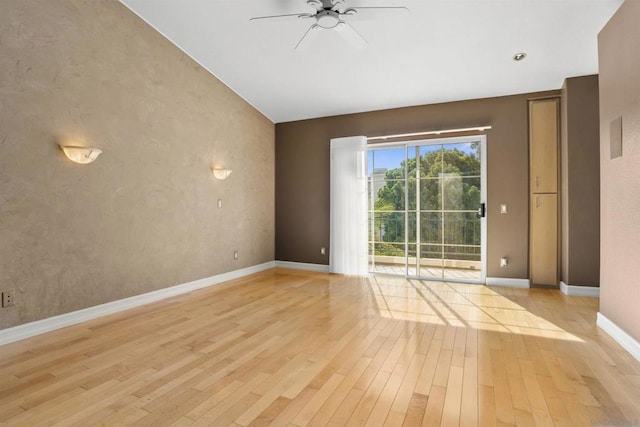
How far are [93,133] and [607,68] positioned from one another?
522 centimetres

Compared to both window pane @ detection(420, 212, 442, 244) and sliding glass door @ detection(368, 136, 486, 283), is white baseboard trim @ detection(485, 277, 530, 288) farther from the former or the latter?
window pane @ detection(420, 212, 442, 244)

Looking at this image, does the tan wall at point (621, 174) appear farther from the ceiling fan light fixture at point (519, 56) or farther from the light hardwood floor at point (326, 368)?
the ceiling fan light fixture at point (519, 56)

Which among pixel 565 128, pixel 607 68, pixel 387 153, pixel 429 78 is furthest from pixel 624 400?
pixel 387 153

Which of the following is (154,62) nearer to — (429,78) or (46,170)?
(46,170)

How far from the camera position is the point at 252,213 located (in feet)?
19.5

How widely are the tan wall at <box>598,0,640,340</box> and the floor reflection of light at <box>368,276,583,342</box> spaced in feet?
1.76

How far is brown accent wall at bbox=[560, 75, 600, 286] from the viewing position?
4320 millimetres

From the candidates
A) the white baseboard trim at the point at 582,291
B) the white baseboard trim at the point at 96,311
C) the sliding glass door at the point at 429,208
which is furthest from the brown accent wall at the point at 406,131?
the white baseboard trim at the point at 96,311

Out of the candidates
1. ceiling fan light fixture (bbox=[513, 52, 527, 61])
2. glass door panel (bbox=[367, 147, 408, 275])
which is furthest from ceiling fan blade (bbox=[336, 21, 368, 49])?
glass door panel (bbox=[367, 147, 408, 275])

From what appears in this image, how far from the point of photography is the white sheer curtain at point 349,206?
5676 millimetres

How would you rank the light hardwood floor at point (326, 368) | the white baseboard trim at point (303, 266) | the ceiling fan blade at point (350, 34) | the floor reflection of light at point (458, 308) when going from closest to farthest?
1. the light hardwood floor at point (326, 368)
2. the ceiling fan blade at point (350, 34)
3. the floor reflection of light at point (458, 308)
4. the white baseboard trim at point (303, 266)

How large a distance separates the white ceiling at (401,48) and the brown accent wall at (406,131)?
272 mm

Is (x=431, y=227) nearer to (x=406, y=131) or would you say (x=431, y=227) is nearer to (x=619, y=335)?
(x=406, y=131)

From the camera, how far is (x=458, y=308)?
12.6ft
